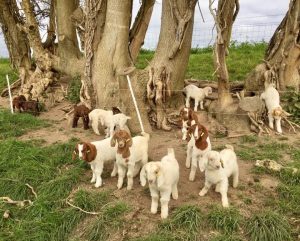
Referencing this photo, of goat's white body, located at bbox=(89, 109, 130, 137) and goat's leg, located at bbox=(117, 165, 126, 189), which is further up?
goat's white body, located at bbox=(89, 109, 130, 137)

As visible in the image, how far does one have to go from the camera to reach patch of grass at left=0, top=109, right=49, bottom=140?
9.27m

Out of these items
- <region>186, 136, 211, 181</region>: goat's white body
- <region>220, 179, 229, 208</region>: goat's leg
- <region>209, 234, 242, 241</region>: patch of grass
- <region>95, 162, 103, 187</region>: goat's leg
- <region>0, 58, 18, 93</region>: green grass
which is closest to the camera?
<region>209, 234, 242, 241</region>: patch of grass

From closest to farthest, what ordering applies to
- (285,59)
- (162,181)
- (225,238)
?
1. (225,238)
2. (162,181)
3. (285,59)

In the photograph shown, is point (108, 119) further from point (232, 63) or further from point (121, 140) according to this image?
point (232, 63)

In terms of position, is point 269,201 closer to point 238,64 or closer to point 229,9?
point 229,9

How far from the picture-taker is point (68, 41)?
1225 cm

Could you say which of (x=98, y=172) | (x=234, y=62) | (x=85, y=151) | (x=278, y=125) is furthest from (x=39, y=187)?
(x=234, y=62)

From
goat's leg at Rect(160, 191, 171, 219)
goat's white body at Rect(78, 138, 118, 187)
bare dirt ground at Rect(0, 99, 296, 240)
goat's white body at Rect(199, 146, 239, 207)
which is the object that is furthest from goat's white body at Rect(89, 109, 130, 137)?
goat's leg at Rect(160, 191, 171, 219)

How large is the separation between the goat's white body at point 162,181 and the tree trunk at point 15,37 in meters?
8.42

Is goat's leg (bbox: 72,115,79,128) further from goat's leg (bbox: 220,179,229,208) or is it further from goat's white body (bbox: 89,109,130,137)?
goat's leg (bbox: 220,179,229,208)

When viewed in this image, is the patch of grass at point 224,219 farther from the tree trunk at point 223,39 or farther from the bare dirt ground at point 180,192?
the tree trunk at point 223,39

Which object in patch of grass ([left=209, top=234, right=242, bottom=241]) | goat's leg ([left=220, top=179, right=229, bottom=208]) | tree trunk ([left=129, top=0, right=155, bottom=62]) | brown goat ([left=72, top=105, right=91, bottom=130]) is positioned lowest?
patch of grass ([left=209, top=234, right=242, bottom=241])

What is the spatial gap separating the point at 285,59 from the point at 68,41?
19.3 ft

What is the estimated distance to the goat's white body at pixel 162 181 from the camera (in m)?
5.54
